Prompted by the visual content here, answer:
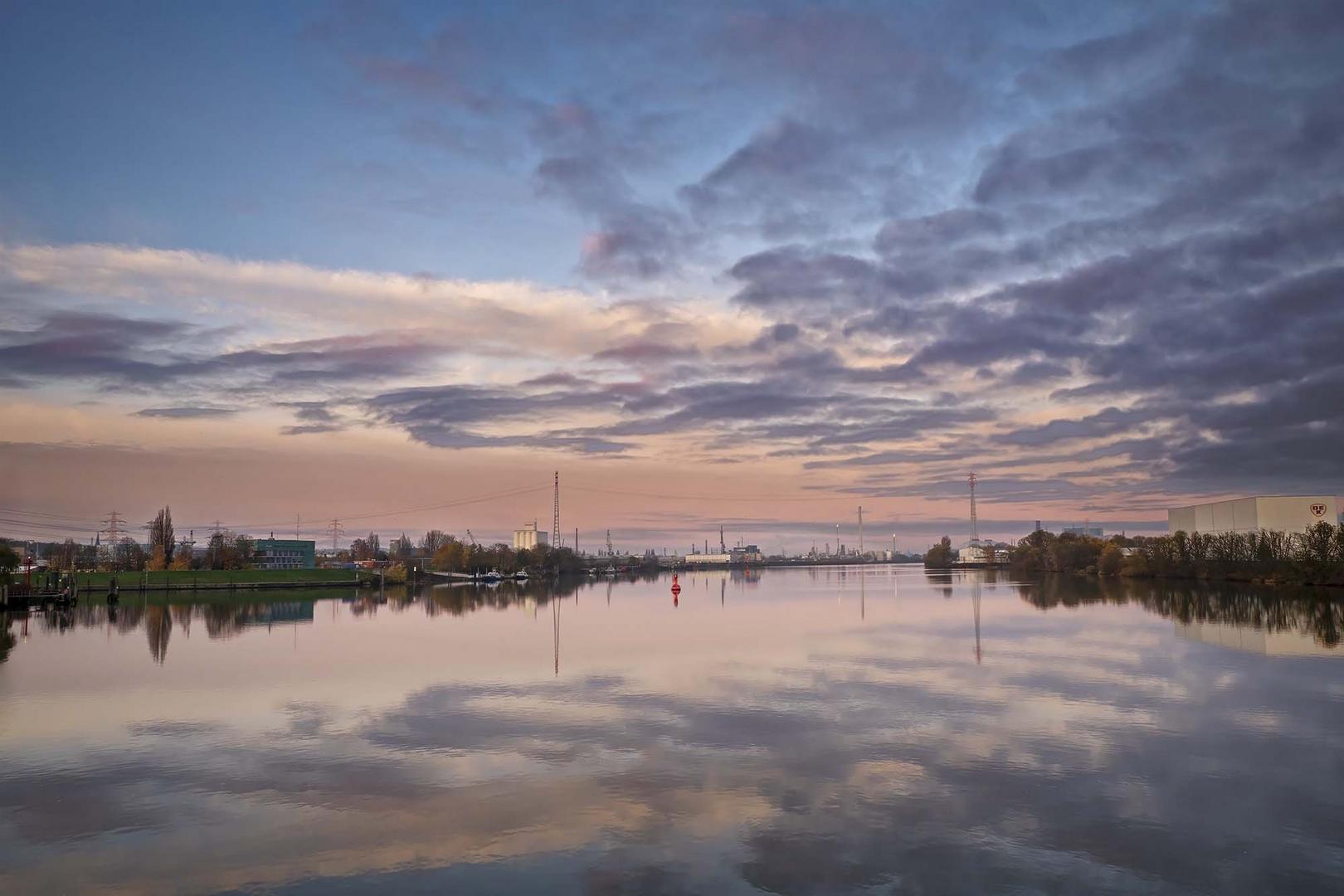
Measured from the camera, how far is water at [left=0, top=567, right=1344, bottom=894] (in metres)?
11.7

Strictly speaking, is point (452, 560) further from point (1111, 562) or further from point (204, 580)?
point (1111, 562)

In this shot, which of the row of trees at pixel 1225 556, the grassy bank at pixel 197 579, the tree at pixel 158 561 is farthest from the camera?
the tree at pixel 158 561

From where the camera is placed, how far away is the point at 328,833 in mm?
13219

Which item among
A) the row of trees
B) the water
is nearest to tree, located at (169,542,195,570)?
the water

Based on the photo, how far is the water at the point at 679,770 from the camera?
11719 millimetres

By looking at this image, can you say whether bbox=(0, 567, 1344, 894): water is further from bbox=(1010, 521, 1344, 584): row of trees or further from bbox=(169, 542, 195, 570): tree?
bbox=(169, 542, 195, 570): tree

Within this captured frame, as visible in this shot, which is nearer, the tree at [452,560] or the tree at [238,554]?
the tree at [238,554]

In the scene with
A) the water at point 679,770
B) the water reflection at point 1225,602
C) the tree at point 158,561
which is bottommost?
the water reflection at point 1225,602

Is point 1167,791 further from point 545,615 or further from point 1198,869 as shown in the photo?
point 545,615

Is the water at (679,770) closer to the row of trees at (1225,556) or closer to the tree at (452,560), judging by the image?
the row of trees at (1225,556)

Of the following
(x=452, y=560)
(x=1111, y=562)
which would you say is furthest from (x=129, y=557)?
(x=1111, y=562)

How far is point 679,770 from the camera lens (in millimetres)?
16500

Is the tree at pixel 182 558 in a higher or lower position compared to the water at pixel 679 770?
higher

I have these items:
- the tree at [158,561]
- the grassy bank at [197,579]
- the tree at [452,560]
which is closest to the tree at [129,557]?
the tree at [158,561]
